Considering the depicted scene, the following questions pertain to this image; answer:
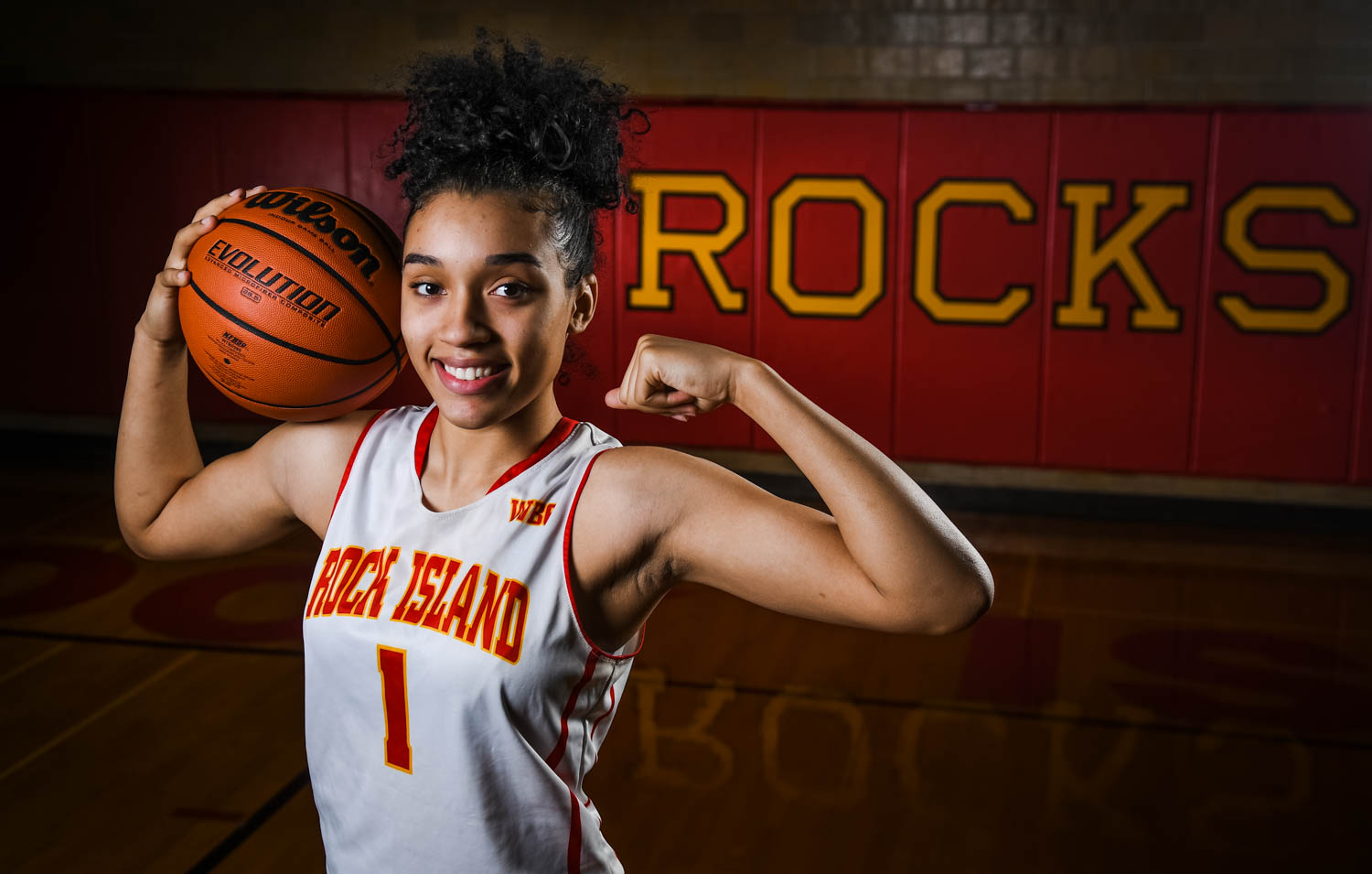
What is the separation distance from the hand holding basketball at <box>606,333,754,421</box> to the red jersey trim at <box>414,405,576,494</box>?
0.12 metres

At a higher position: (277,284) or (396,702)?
(277,284)

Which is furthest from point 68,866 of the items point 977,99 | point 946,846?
point 977,99

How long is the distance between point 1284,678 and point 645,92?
341 centimetres

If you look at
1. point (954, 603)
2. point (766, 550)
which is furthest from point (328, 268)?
point (954, 603)

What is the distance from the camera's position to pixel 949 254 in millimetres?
5191

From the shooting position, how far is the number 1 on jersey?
126cm

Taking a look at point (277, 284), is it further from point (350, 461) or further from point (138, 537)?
point (138, 537)

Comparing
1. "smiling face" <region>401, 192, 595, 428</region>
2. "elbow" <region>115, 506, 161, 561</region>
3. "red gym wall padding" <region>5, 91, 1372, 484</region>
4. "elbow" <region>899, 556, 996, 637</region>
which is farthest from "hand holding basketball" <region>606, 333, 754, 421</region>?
"red gym wall padding" <region>5, 91, 1372, 484</region>

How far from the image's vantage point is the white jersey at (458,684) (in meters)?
1.24

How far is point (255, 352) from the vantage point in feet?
4.86

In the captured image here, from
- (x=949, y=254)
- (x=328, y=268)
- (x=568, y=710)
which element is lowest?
(x=568, y=710)

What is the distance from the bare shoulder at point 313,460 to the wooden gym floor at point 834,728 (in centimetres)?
133

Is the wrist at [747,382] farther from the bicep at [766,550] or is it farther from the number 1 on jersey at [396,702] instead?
the number 1 on jersey at [396,702]

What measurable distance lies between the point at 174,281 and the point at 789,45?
13.7ft
